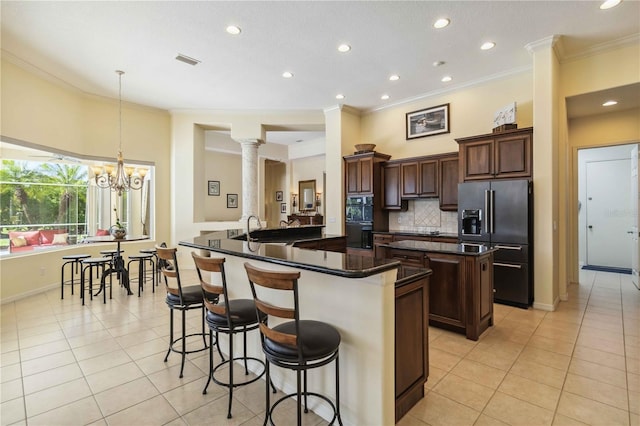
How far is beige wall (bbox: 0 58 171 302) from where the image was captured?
4363 mm

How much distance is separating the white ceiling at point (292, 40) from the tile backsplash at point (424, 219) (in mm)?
2129

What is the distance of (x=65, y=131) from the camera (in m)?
5.21

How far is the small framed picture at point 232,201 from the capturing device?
10.1 meters

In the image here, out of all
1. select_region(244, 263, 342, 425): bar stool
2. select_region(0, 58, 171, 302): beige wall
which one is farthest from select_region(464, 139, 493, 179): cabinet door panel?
select_region(0, 58, 171, 302): beige wall

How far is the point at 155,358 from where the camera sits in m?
2.79

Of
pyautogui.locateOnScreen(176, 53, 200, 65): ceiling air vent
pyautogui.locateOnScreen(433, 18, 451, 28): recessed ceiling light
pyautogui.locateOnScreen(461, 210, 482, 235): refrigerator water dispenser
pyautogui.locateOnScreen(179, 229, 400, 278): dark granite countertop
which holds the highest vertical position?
pyautogui.locateOnScreen(176, 53, 200, 65): ceiling air vent

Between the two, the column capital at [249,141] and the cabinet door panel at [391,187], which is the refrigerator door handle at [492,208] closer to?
the cabinet door panel at [391,187]

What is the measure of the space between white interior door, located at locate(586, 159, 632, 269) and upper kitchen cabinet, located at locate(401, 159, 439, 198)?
13.9 feet

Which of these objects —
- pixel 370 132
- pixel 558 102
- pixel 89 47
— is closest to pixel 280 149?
pixel 370 132

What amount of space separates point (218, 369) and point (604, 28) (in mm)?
5587

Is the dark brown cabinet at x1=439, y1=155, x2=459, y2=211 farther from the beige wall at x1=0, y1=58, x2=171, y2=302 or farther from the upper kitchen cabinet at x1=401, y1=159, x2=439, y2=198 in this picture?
the beige wall at x1=0, y1=58, x2=171, y2=302

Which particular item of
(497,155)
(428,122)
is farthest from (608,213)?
(428,122)

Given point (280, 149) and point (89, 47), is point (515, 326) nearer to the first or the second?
point (89, 47)

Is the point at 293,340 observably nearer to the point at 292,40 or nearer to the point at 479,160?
the point at 292,40
